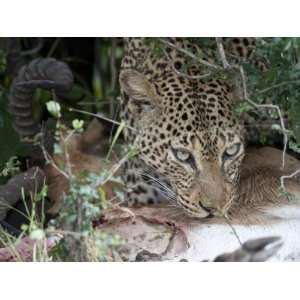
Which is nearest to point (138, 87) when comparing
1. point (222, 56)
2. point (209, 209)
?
point (222, 56)

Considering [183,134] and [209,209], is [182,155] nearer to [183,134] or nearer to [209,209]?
[183,134]

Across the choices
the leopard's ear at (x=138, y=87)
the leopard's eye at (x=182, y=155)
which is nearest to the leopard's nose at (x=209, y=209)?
the leopard's eye at (x=182, y=155)

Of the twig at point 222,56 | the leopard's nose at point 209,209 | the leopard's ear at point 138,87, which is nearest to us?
the twig at point 222,56

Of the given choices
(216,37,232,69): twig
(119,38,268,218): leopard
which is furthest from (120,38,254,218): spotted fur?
(216,37,232,69): twig

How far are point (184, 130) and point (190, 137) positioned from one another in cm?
7

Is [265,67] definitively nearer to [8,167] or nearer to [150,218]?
[150,218]

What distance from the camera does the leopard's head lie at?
5602 millimetres

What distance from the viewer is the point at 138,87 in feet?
19.2

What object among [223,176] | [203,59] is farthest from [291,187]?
[203,59]

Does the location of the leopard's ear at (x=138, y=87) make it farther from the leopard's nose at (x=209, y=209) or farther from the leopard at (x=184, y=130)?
the leopard's nose at (x=209, y=209)

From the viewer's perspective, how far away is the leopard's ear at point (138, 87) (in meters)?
5.82

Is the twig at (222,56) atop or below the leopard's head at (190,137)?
atop
